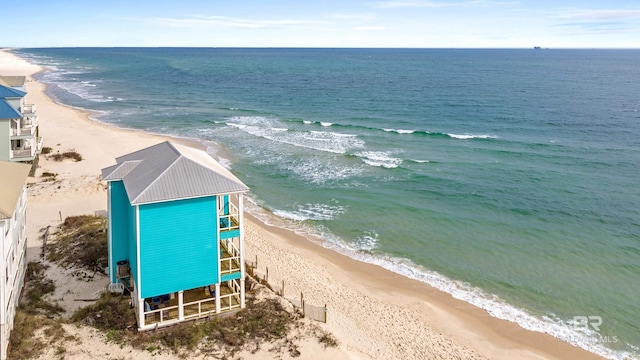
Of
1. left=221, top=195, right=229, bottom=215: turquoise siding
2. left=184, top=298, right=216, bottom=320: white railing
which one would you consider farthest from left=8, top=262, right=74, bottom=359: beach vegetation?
left=221, top=195, right=229, bottom=215: turquoise siding

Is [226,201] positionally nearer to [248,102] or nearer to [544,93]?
[248,102]

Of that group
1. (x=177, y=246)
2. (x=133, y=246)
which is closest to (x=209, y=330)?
(x=177, y=246)

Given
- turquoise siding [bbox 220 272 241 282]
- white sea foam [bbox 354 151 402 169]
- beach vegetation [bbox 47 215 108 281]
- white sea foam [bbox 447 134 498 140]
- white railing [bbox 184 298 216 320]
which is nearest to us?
white railing [bbox 184 298 216 320]

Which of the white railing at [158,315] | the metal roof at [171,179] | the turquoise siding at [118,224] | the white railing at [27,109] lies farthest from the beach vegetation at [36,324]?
the white railing at [27,109]

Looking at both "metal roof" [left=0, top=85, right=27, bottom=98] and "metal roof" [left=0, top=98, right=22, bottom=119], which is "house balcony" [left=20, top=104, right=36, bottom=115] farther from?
"metal roof" [left=0, top=98, right=22, bottom=119]

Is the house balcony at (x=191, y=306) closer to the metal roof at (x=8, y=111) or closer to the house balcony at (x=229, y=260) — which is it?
the house balcony at (x=229, y=260)

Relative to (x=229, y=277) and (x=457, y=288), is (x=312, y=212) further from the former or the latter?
(x=229, y=277)

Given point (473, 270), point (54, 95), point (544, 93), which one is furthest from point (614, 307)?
point (54, 95)
